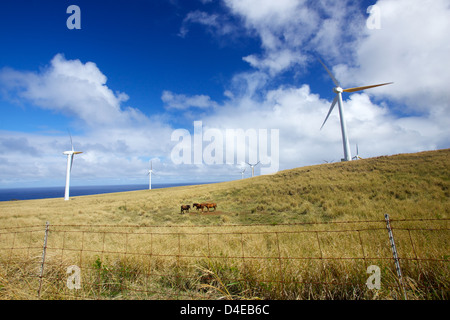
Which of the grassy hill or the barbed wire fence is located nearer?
the barbed wire fence

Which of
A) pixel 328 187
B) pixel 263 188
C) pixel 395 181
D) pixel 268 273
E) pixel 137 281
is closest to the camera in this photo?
pixel 268 273

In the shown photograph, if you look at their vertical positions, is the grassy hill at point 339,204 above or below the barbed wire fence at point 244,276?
above

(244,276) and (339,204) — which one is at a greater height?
(339,204)

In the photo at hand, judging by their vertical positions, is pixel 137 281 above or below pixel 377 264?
below

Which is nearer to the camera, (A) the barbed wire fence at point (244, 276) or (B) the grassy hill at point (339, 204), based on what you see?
(A) the barbed wire fence at point (244, 276)

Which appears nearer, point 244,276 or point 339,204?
point 244,276

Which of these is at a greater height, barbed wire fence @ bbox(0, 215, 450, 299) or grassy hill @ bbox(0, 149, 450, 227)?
grassy hill @ bbox(0, 149, 450, 227)

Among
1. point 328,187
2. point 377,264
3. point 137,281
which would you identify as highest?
point 328,187

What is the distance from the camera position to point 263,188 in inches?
1196
